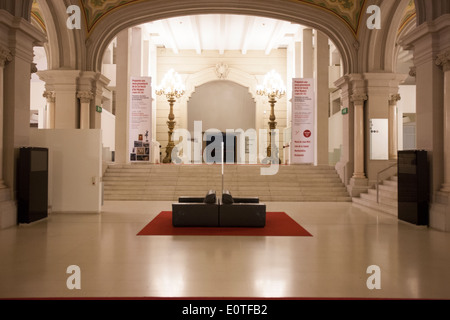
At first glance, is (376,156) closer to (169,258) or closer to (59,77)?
(169,258)

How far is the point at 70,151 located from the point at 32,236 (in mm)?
2941

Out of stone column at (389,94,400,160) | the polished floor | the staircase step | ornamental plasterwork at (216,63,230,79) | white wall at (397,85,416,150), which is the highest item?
ornamental plasterwork at (216,63,230,79)

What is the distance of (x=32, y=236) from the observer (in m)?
6.00

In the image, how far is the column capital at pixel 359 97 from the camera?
438 inches

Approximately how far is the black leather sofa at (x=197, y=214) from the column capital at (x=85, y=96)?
5672 millimetres

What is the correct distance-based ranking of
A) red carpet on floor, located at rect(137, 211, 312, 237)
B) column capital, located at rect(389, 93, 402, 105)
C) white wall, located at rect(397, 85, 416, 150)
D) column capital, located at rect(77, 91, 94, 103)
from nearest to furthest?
1. red carpet on floor, located at rect(137, 211, 312, 237)
2. column capital, located at rect(77, 91, 94, 103)
3. column capital, located at rect(389, 93, 402, 105)
4. white wall, located at rect(397, 85, 416, 150)

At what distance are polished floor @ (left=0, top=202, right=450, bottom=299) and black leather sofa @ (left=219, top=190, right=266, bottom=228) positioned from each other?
3.03ft

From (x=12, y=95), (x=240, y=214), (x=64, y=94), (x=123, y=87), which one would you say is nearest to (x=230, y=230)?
(x=240, y=214)

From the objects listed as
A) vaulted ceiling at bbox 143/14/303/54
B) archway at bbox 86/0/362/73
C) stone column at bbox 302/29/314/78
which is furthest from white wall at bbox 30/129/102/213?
stone column at bbox 302/29/314/78

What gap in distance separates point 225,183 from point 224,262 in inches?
299

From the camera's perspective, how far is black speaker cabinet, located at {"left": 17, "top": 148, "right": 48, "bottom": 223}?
23.2ft

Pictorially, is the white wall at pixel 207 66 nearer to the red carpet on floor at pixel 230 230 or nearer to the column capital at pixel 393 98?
the column capital at pixel 393 98

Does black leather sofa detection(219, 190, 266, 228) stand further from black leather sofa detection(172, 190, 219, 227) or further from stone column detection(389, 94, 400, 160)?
stone column detection(389, 94, 400, 160)

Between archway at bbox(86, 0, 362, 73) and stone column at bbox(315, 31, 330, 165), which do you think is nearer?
archway at bbox(86, 0, 362, 73)
